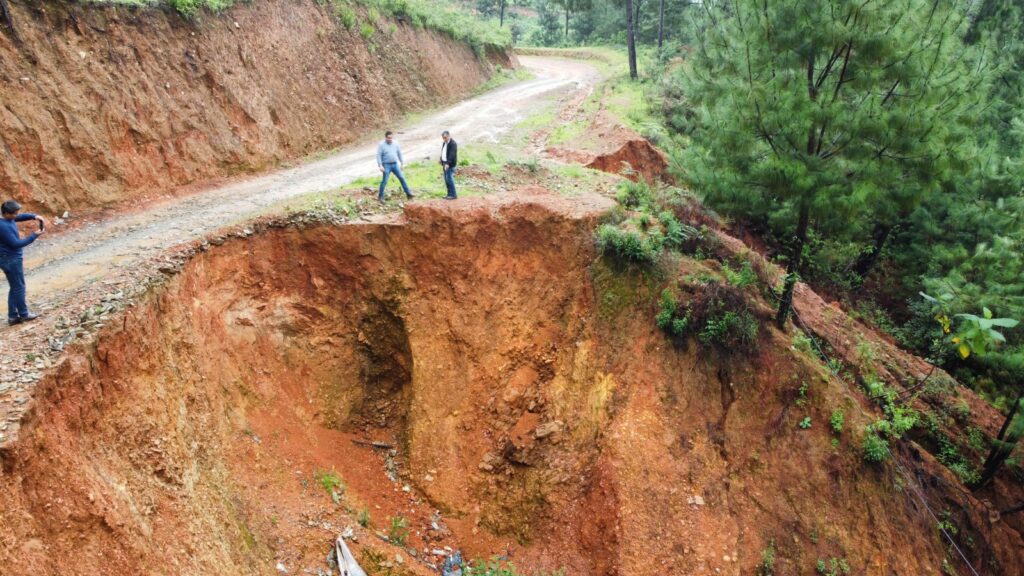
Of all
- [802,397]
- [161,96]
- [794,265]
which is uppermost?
[161,96]

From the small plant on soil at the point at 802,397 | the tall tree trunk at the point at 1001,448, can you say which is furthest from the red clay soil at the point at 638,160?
the tall tree trunk at the point at 1001,448

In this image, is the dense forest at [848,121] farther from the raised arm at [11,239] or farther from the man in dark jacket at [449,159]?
the raised arm at [11,239]

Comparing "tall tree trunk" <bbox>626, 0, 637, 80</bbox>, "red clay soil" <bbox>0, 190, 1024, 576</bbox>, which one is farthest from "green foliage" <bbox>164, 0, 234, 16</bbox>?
"tall tree trunk" <bbox>626, 0, 637, 80</bbox>

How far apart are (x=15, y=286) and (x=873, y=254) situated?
21479 mm

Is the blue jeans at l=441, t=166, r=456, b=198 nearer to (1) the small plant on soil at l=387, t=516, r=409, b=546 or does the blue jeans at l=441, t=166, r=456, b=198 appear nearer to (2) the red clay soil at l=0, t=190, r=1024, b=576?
(2) the red clay soil at l=0, t=190, r=1024, b=576

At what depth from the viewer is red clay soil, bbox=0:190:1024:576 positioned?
31.3 ft

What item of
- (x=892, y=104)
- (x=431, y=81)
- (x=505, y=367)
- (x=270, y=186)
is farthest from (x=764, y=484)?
(x=431, y=81)

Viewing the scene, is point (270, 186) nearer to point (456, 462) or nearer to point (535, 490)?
point (456, 462)

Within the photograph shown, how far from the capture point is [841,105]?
941 centimetres

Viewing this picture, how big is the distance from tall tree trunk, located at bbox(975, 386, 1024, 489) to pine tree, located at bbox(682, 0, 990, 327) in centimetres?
509

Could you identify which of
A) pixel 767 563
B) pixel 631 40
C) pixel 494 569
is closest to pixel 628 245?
pixel 767 563

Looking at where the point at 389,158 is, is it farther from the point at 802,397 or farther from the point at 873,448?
the point at 873,448

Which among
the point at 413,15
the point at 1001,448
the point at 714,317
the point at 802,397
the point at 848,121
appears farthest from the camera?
the point at 413,15

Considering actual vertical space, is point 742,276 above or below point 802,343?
above
